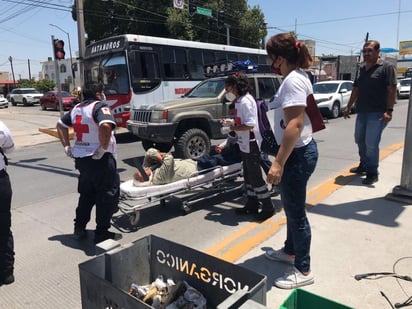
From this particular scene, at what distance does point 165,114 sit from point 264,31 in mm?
26638

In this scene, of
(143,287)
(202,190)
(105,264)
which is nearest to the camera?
(105,264)

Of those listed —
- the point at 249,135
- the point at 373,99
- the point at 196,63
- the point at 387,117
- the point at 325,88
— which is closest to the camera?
the point at 249,135

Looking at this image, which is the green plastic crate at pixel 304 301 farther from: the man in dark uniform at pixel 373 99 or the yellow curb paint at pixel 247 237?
the man in dark uniform at pixel 373 99

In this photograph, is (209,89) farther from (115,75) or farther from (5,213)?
(5,213)

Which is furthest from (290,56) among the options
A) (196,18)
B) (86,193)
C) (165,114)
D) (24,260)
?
(196,18)

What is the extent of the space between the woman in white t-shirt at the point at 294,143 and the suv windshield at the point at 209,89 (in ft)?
19.3

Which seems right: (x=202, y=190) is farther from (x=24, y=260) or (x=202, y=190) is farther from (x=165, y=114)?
(x=165, y=114)

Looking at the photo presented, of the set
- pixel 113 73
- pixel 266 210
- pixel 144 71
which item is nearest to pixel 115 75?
pixel 113 73

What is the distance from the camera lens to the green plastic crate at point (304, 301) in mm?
1815

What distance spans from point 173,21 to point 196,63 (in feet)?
47.7

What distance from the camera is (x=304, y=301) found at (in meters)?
1.88

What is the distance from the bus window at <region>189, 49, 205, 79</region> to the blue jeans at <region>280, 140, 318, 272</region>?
35.1ft

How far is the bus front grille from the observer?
8240 millimetres

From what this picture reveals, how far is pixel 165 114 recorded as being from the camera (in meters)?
7.93
